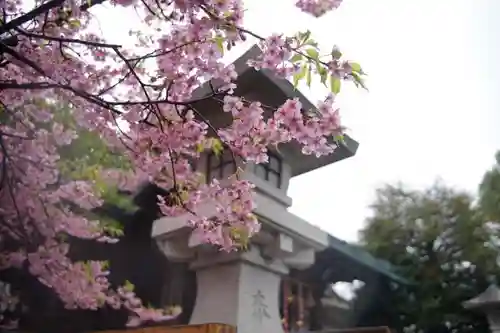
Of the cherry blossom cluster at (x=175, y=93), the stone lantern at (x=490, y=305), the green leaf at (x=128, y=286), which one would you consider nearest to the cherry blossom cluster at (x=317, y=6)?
the cherry blossom cluster at (x=175, y=93)

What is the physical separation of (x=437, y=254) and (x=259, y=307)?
129 inches

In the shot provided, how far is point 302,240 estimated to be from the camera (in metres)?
3.24

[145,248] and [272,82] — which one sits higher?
[272,82]

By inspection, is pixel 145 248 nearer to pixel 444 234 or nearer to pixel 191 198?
pixel 191 198

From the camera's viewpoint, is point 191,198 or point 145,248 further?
point 145,248

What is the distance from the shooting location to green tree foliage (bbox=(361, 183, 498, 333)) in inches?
206

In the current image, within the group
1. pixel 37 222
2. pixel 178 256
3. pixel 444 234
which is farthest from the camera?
pixel 444 234

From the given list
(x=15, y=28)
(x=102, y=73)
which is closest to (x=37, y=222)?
(x=102, y=73)

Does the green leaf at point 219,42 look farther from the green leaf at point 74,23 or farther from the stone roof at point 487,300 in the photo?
the stone roof at point 487,300

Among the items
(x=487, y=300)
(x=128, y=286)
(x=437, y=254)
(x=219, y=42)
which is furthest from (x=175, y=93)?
(x=437, y=254)

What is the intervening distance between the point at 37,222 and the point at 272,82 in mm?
1944

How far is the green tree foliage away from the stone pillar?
2783 mm

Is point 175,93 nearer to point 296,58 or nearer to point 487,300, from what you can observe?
point 296,58

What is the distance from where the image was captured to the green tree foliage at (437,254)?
17.1 feet
